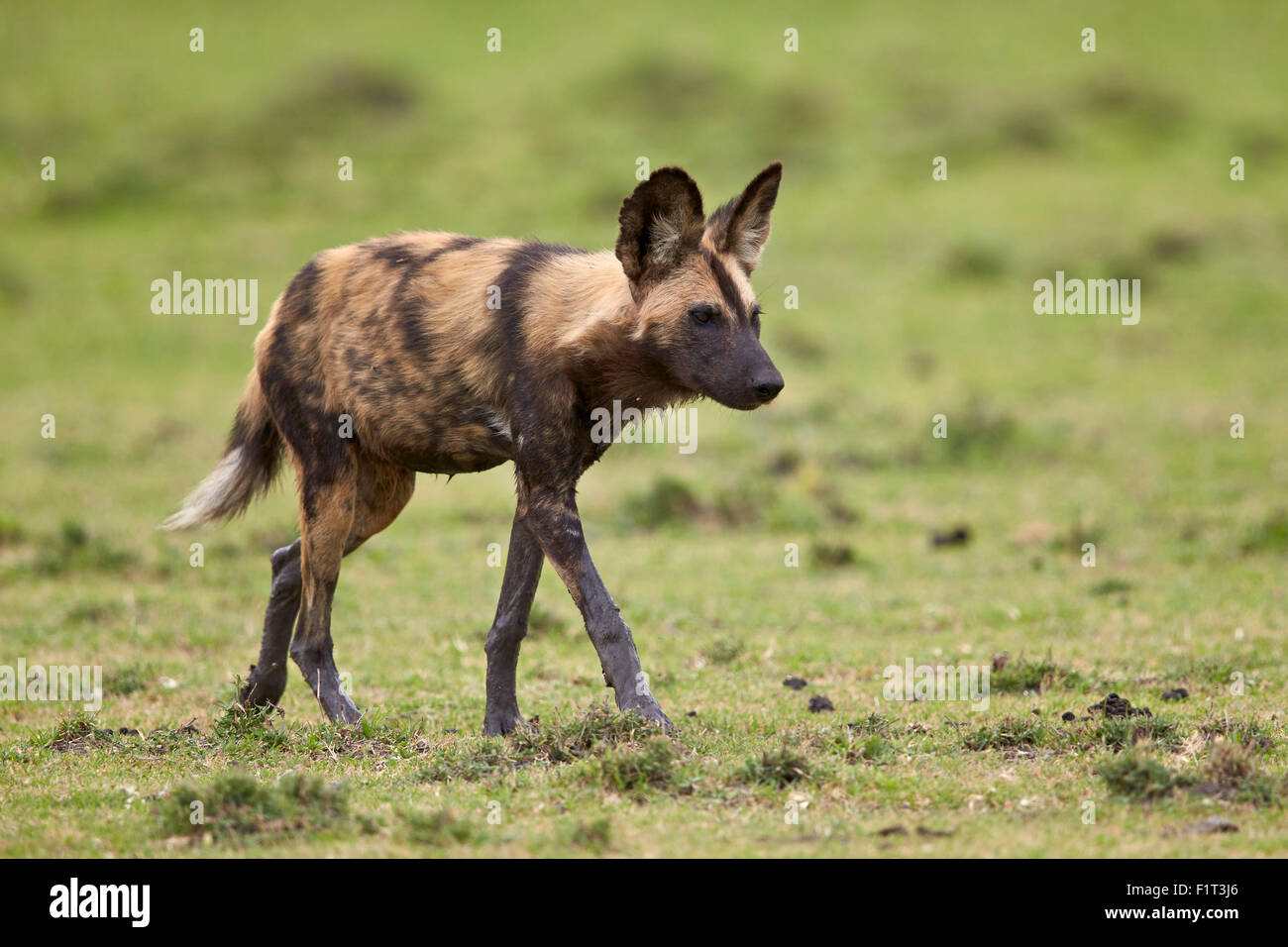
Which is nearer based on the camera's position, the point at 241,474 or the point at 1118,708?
the point at 1118,708

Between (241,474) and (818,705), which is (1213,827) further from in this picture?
(241,474)

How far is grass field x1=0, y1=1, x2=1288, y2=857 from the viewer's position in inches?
251

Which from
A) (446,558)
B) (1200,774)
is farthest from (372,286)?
(446,558)

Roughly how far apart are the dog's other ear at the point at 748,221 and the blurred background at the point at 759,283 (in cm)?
306

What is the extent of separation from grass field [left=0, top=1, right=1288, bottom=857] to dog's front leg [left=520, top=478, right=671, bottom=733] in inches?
7.6

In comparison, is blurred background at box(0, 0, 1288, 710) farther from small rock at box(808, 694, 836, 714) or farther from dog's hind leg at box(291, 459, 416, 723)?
small rock at box(808, 694, 836, 714)

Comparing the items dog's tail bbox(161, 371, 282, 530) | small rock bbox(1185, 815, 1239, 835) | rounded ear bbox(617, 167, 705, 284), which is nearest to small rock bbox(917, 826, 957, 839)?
small rock bbox(1185, 815, 1239, 835)

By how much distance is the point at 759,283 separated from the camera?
23.8 m

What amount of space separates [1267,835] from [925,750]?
5.66ft

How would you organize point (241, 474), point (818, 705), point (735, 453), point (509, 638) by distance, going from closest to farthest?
point (509, 638), point (818, 705), point (241, 474), point (735, 453)

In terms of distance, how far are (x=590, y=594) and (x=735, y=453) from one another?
1011 cm

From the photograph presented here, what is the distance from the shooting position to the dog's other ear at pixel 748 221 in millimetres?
7137

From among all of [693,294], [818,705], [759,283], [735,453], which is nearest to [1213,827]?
[818,705]

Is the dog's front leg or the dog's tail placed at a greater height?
the dog's tail
